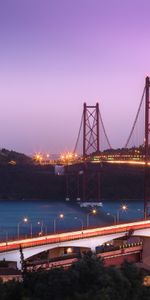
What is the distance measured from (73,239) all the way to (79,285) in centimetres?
641

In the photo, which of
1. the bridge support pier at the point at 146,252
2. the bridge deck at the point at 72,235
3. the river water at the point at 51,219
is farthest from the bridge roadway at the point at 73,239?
the river water at the point at 51,219

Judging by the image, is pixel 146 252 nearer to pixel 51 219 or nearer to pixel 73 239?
pixel 73 239

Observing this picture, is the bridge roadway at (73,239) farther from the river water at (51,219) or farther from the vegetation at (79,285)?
the vegetation at (79,285)

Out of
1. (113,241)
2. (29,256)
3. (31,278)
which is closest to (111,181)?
(113,241)

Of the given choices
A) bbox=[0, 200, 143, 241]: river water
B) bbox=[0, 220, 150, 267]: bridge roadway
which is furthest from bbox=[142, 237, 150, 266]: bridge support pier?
bbox=[0, 200, 143, 241]: river water

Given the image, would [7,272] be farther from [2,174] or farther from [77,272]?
[2,174]

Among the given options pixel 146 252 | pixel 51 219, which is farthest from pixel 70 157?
pixel 146 252

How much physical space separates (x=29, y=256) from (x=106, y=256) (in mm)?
1916

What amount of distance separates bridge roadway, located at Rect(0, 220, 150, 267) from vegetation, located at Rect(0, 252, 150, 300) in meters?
4.52

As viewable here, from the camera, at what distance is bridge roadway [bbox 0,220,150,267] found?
10942mm

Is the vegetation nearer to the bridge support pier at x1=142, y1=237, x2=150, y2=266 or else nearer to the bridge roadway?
the bridge roadway

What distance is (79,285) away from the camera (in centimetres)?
611

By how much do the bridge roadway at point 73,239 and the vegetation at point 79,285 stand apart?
452 centimetres

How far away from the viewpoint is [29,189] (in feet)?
132
